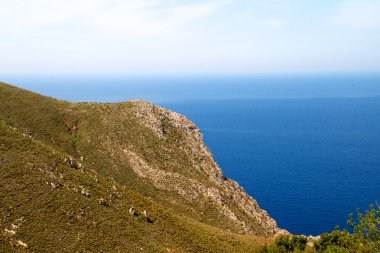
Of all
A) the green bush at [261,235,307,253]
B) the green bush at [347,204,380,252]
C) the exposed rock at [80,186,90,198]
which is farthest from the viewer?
the exposed rock at [80,186,90,198]

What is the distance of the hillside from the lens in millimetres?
39375

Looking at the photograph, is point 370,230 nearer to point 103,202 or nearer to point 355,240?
point 355,240

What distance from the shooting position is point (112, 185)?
5472 centimetres

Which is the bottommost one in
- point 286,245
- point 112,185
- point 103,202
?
point 286,245

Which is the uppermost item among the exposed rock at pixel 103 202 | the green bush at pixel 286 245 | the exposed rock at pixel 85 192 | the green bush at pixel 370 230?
the green bush at pixel 370 230

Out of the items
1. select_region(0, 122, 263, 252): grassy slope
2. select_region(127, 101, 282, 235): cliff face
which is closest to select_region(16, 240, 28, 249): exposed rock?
select_region(0, 122, 263, 252): grassy slope

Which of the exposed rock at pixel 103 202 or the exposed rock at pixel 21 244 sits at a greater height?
the exposed rock at pixel 103 202

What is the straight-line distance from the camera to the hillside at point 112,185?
129ft

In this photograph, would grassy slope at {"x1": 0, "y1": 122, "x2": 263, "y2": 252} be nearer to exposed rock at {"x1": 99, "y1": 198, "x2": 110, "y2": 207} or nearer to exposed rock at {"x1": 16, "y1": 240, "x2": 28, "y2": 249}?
exposed rock at {"x1": 16, "y1": 240, "x2": 28, "y2": 249}

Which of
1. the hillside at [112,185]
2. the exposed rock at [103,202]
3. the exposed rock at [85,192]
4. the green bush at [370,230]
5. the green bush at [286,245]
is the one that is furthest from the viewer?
the exposed rock at [103,202]

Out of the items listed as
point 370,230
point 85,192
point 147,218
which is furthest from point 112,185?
point 370,230

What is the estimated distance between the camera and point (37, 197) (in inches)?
1618

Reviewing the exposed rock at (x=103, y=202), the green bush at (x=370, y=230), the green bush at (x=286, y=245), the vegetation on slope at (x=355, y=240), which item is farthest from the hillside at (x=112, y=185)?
the green bush at (x=370, y=230)

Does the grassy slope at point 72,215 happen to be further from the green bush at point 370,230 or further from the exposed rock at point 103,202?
the green bush at point 370,230
